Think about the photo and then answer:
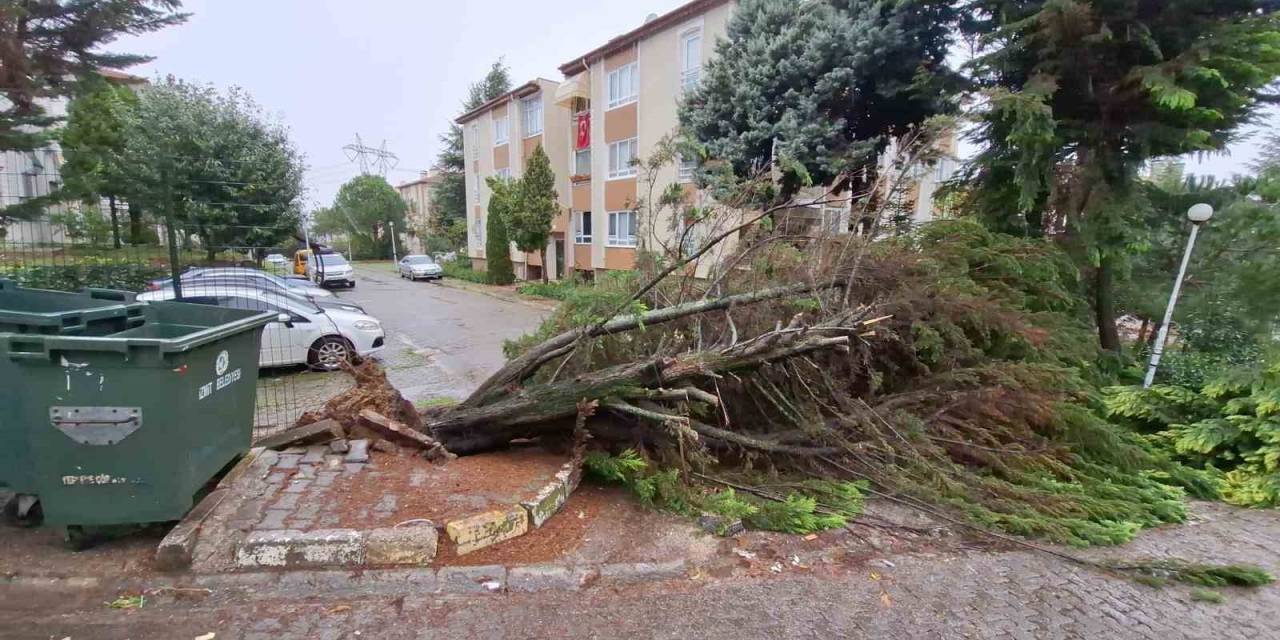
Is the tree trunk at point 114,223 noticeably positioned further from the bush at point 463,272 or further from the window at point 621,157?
the bush at point 463,272

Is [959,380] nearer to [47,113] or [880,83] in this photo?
[880,83]

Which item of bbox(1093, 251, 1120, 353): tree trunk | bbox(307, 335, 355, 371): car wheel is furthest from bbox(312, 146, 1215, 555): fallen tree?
bbox(307, 335, 355, 371): car wheel

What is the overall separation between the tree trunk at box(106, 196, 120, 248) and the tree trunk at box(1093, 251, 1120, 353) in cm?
1277

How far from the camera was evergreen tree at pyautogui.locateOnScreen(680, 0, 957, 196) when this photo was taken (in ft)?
33.8

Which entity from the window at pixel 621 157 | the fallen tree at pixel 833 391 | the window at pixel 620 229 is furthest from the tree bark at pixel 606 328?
the window at pixel 621 157

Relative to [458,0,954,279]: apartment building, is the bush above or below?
below

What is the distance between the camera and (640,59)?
18.7 m

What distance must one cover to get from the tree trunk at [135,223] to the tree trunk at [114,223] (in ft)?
0.78

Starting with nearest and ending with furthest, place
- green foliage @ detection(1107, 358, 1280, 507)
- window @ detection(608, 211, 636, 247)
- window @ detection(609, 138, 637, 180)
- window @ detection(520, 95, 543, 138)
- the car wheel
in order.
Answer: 1. green foliage @ detection(1107, 358, 1280, 507)
2. the car wheel
3. window @ detection(609, 138, 637, 180)
4. window @ detection(608, 211, 636, 247)
5. window @ detection(520, 95, 543, 138)

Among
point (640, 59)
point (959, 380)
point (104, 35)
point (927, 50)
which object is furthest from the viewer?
point (640, 59)

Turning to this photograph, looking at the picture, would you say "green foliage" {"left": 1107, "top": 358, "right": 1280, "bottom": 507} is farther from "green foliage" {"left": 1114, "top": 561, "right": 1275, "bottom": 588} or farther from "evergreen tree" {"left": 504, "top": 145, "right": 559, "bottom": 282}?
"evergreen tree" {"left": 504, "top": 145, "right": 559, "bottom": 282}

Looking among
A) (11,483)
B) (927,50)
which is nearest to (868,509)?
(11,483)

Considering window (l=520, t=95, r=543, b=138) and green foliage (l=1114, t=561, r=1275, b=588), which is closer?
green foliage (l=1114, t=561, r=1275, b=588)

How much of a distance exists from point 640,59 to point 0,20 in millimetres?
15824
